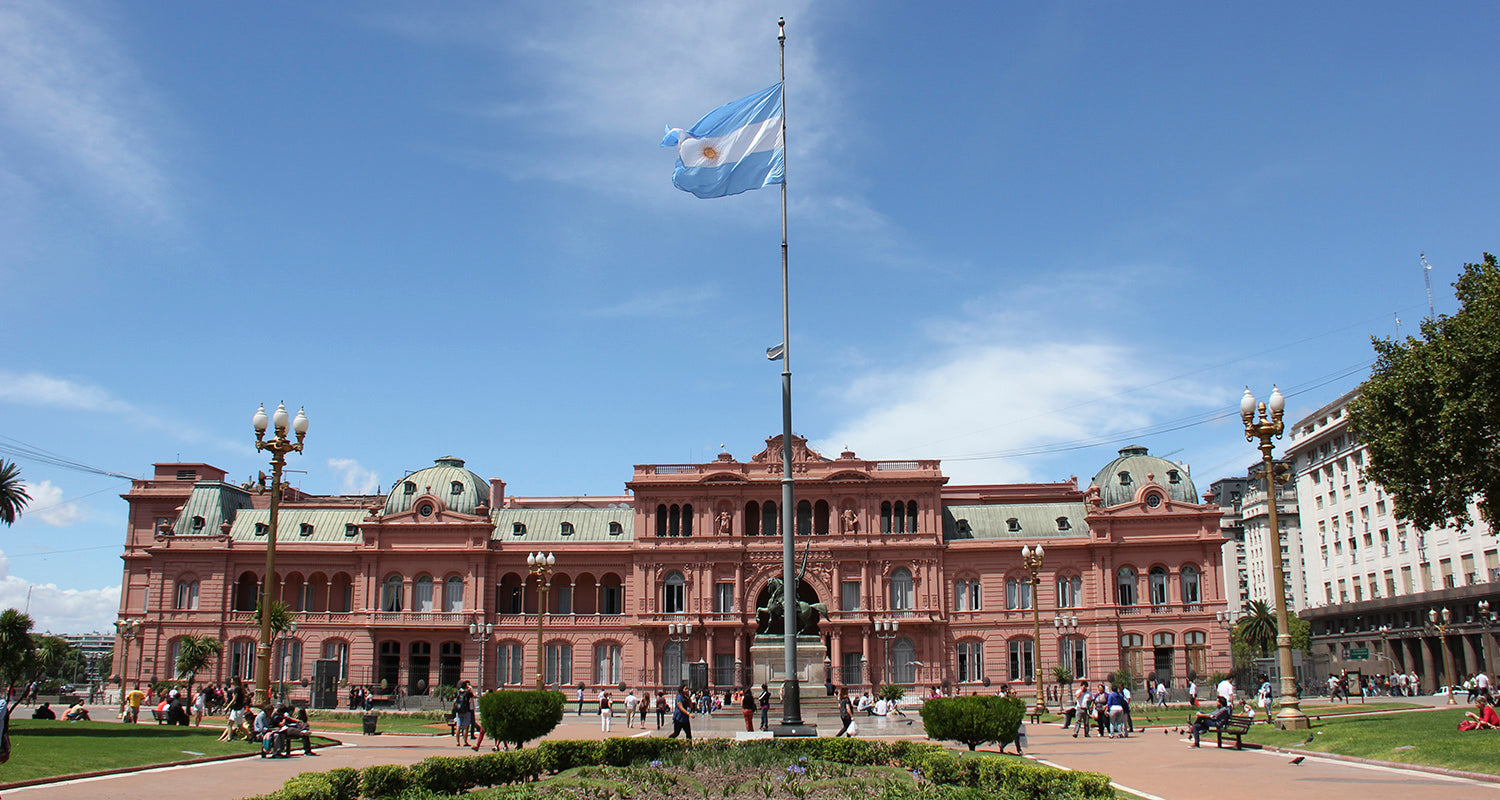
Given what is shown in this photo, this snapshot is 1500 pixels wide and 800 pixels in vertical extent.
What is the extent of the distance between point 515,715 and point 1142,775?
14925mm

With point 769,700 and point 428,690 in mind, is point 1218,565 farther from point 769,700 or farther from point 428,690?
point 428,690

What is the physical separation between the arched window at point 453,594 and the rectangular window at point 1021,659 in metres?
36.7

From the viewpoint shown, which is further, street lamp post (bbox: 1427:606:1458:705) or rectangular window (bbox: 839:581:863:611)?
rectangular window (bbox: 839:581:863:611)

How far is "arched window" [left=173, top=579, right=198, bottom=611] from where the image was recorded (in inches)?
2953

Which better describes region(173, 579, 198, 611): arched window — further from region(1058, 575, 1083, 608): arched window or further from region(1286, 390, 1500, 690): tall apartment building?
region(1286, 390, 1500, 690): tall apartment building

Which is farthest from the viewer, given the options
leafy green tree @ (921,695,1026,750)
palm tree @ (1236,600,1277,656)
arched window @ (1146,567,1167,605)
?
palm tree @ (1236,600,1277,656)

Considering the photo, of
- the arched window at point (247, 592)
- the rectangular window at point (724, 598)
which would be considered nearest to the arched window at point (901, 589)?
the rectangular window at point (724, 598)

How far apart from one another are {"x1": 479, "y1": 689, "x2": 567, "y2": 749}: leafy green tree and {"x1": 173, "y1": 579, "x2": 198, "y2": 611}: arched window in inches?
2208

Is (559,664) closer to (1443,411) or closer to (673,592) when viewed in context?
(673,592)

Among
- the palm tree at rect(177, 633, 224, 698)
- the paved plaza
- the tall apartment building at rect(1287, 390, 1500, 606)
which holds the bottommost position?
the paved plaza

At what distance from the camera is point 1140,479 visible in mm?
73438

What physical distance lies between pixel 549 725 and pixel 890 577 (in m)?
45.3

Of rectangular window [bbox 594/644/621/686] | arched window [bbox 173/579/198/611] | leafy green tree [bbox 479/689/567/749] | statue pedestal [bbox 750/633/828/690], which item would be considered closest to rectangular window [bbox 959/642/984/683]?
rectangular window [bbox 594/644/621/686]

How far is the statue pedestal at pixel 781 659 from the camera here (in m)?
45.3
